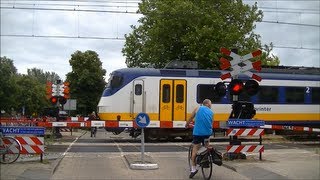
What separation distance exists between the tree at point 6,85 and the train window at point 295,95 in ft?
103

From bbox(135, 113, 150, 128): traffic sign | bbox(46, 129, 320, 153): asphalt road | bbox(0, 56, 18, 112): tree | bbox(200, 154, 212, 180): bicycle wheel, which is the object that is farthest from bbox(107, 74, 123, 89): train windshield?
bbox(0, 56, 18, 112): tree

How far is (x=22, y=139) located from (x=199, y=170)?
4797mm

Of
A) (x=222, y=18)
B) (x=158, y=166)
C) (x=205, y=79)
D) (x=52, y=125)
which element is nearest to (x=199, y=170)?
(x=158, y=166)

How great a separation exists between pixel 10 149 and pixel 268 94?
15.5 meters

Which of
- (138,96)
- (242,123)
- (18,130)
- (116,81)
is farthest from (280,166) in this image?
(116,81)

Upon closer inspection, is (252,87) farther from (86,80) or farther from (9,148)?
(86,80)

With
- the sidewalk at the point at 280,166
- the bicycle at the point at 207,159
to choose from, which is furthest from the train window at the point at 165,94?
the bicycle at the point at 207,159

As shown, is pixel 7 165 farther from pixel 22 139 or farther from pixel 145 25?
pixel 145 25

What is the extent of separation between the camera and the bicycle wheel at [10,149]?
13000 mm

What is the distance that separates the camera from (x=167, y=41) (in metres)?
36.0

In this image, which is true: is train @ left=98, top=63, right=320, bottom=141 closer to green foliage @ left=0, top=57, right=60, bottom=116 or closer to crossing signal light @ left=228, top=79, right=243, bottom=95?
crossing signal light @ left=228, top=79, right=243, bottom=95

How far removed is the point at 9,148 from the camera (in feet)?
42.9

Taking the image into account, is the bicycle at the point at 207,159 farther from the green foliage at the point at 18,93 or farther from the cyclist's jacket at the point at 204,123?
the green foliage at the point at 18,93

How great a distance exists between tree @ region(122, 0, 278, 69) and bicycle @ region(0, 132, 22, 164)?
2218cm
